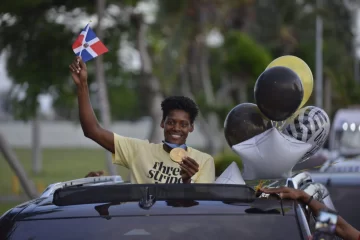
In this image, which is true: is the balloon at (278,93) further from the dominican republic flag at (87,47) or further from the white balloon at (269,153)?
the dominican republic flag at (87,47)

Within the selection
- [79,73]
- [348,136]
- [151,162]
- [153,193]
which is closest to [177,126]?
[151,162]

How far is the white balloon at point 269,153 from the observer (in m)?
5.55

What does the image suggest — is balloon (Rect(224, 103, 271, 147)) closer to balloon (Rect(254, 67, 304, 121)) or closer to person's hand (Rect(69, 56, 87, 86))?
balloon (Rect(254, 67, 304, 121))

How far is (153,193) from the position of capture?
4.18 metres

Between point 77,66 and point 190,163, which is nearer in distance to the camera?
point 190,163

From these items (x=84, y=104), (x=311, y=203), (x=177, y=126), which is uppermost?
(x=84, y=104)

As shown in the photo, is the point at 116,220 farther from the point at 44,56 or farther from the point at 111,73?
the point at 111,73

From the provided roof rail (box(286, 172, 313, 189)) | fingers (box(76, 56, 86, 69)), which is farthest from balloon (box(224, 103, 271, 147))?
fingers (box(76, 56, 86, 69))

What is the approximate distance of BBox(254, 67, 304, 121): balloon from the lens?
5.88 meters

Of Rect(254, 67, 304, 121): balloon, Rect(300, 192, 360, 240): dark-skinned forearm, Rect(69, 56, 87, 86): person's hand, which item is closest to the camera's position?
Rect(300, 192, 360, 240): dark-skinned forearm

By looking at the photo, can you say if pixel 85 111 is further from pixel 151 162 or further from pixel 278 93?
pixel 278 93

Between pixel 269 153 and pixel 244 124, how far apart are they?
0.62 m

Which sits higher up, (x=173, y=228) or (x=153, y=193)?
(x=153, y=193)

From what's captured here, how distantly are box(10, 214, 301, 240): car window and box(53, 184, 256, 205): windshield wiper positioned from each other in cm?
15
